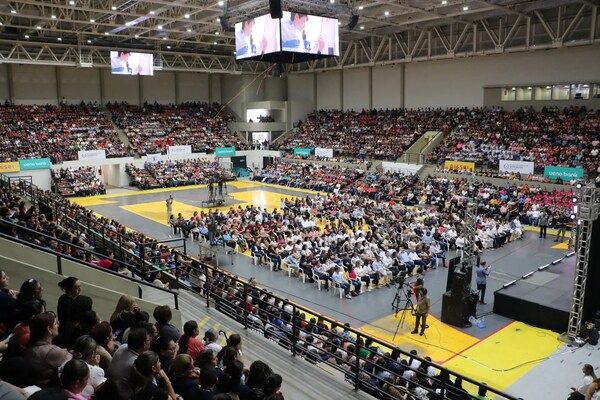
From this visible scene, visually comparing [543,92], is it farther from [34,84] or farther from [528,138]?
[34,84]

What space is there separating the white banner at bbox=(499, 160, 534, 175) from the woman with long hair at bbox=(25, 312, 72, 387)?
1131 inches

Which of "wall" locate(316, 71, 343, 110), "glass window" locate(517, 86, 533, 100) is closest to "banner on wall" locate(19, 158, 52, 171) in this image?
"wall" locate(316, 71, 343, 110)

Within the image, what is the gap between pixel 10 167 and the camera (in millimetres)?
32562

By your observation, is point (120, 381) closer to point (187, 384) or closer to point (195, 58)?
point (187, 384)

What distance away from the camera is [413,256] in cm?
1642

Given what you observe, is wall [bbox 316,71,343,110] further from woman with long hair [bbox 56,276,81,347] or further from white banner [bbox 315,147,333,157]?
woman with long hair [bbox 56,276,81,347]

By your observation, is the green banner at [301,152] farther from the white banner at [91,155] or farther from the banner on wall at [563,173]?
the banner on wall at [563,173]

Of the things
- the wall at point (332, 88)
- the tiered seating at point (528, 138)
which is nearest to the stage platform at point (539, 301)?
the tiered seating at point (528, 138)

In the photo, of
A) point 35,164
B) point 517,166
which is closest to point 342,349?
point 517,166

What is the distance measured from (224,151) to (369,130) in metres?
13.4

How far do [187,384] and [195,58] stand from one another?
4454 cm

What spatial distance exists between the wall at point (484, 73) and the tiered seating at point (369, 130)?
1561 millimetres

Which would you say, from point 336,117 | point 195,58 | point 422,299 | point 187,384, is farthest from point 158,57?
point 187,384

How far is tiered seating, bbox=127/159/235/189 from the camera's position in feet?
125
